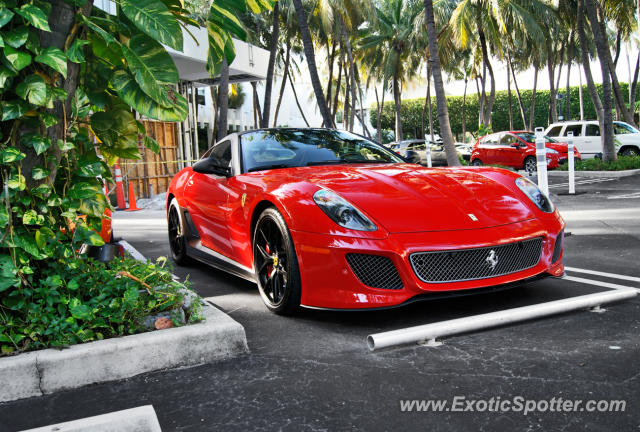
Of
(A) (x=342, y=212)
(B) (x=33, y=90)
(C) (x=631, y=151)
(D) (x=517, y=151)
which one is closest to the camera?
(B) (x=33, y=90)

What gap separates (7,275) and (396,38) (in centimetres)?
3919

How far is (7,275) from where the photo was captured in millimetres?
2996

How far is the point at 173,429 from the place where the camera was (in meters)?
2.45

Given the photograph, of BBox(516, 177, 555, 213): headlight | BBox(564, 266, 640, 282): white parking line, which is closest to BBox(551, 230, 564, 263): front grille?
BBox(516, 177, 555, 213): headlight

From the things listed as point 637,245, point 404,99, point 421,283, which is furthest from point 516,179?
point 404,99

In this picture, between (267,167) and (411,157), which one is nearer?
(267,167)

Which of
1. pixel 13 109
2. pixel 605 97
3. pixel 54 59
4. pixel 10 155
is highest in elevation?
pixel 605 97

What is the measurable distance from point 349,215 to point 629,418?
1.85 meters

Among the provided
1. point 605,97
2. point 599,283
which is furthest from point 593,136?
point 599,283

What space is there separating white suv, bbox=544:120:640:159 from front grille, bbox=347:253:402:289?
68.6 feet

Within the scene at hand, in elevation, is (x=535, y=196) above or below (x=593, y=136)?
below

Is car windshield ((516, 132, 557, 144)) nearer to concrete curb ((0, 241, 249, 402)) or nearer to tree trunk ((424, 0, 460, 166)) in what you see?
tree trunk ((424, 0, 460, 166))

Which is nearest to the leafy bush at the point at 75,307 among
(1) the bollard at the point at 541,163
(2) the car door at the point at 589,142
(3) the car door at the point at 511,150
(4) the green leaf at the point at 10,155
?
(4) the green leaf at the point at 10,155

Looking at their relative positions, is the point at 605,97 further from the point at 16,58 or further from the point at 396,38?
the point at 396,38
